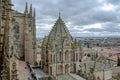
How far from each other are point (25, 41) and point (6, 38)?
27.6 metres

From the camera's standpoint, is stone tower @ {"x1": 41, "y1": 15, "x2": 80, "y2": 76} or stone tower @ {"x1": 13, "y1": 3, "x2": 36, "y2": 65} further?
stone tower @ {"x1": 13, "y1": 3, "x2": 36, "y2": 65}

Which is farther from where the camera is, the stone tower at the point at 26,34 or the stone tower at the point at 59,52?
the stone tower at the point at 26,34

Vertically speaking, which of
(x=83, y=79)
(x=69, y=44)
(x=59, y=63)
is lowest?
(x=83, y=79)

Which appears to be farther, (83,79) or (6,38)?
(83,79)

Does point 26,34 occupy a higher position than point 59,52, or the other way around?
point 26,34

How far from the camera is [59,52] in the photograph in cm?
3114

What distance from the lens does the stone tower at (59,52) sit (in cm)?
3064

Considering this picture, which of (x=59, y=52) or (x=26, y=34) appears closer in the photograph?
(x=59, y=52)

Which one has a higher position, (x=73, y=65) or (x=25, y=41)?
(x=25, y=41)

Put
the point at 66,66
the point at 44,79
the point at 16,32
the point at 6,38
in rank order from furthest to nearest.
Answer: the point at 16,32, the point at 66,66, the point at 44,79, the point at 6,38

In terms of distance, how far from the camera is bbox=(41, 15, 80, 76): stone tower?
30641 mm

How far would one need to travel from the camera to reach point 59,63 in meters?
31.1

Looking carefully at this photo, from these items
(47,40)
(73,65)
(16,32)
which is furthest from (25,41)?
(73,65)

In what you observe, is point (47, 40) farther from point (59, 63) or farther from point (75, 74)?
point (75, 74)
